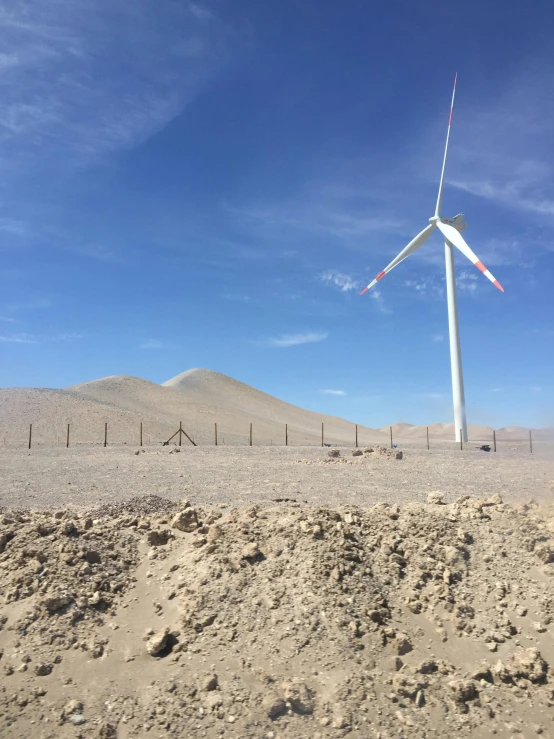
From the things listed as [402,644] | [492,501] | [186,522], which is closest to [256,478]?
[186,522]

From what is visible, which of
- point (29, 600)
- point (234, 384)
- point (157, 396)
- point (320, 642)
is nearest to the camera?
point (320, 642)

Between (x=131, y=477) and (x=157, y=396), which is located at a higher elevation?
(x=157, y=396)

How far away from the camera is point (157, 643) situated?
26.6 ft

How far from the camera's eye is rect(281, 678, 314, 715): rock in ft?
23.5

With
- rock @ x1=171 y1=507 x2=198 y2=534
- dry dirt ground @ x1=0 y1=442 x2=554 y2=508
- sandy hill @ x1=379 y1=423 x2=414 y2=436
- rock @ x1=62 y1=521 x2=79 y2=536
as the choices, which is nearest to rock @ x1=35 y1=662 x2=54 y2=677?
rock @ x1=62 y1=521 x2=79 y2=536

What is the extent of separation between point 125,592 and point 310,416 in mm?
133423

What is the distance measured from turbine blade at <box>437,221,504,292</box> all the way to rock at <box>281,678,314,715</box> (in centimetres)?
3167

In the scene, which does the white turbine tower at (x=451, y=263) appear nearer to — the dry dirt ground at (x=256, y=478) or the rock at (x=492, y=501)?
the dry dirt ground at (x=256, y=478)

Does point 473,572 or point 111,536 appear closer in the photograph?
point 473,572

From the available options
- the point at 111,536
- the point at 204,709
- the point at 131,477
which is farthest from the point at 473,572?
the point at 131,477

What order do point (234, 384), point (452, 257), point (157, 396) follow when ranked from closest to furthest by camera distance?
point (452, 257) < point (157, 396) < point (234, 384)

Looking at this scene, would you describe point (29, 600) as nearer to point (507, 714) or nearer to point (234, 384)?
point (507, 714)

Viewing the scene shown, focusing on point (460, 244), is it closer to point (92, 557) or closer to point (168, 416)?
point (92, 557)

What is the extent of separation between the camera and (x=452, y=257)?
47750 mm
